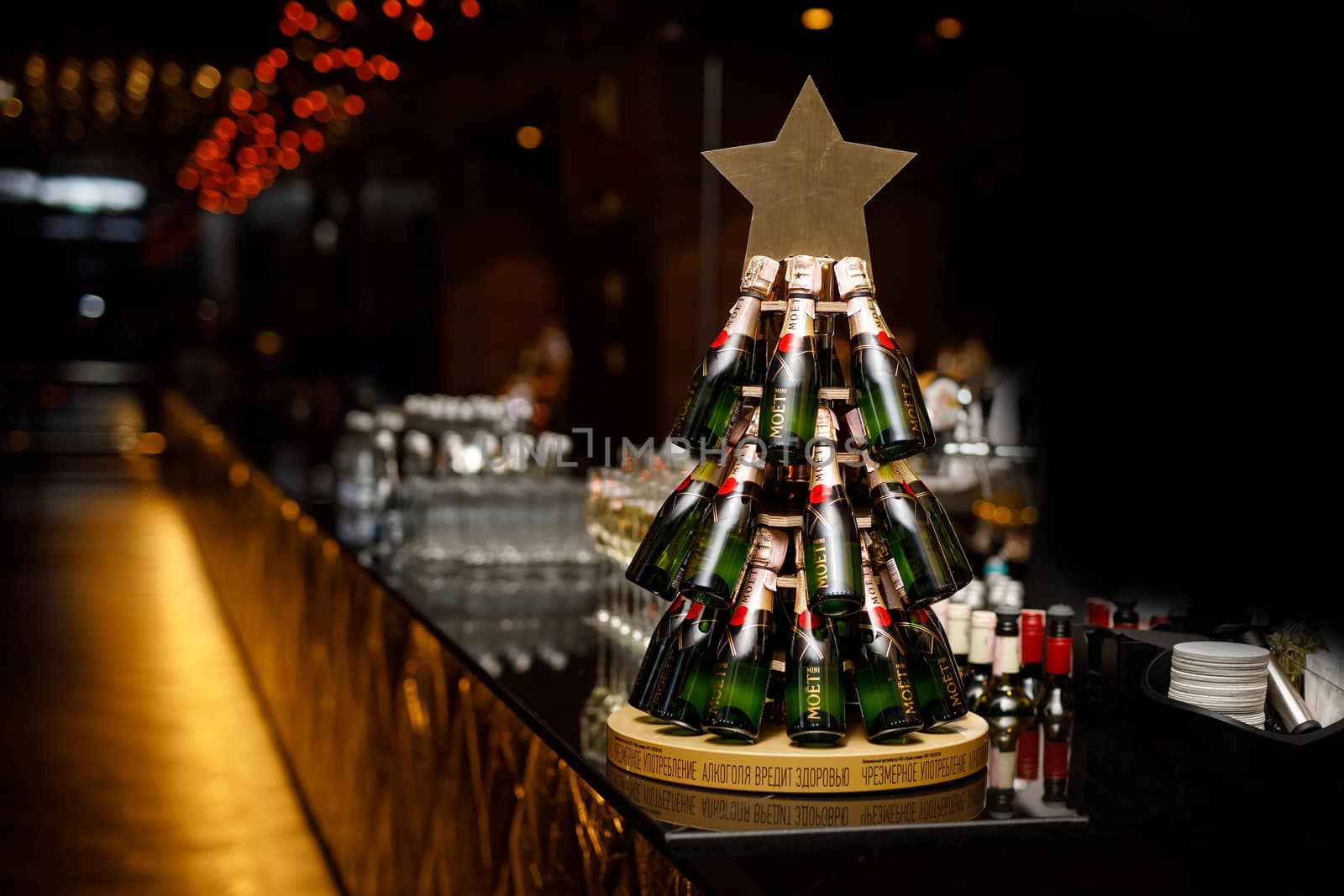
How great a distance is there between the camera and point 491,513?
2.89m

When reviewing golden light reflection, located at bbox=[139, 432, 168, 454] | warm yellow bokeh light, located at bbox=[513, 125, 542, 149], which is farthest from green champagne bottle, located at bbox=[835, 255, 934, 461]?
golden light reflection, located at bbox=[139, 432, 168, 454]

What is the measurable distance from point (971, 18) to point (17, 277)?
692 inches

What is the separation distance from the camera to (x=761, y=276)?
4.65 ft

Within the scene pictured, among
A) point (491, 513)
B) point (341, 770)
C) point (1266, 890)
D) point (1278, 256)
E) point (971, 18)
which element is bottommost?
point (341, 770)

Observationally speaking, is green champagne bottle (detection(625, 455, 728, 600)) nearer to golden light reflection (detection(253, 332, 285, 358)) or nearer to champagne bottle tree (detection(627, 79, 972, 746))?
champagne bottle tree (detection(627, 79, 972, 746))

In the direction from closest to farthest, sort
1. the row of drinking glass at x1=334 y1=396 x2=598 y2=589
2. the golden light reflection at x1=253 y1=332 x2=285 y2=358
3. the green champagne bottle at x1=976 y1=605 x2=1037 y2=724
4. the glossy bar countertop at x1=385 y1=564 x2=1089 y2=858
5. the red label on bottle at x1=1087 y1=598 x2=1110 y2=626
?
the glossy bar countertop at x1=385 y1=564 x2=1089 y2=858 → the green champagne bottle at x1=976 y1=605 x2=1037 y2=724 → the red label on bottle at x1=1087 y1=598 x2=1110 y2=626 → the row of drinking glass at x1=334 y1=396 x2=598 y2=589 → the golden light reflection at x1=253 y1=332 x2=285 y2=358

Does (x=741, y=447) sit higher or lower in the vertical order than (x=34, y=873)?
higher

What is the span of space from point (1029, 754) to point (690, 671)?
410 mm

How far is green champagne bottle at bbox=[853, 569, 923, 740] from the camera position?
1.32m

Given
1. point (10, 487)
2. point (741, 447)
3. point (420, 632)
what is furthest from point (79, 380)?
point (741, 447)

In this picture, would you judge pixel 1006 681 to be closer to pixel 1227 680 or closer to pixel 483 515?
pixel 1227 680

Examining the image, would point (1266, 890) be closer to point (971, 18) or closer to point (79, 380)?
point (971, 18)

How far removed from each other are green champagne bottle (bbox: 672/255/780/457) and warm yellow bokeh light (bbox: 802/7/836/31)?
375cm

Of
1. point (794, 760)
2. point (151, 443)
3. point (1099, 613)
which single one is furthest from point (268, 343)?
point (794, 760)
